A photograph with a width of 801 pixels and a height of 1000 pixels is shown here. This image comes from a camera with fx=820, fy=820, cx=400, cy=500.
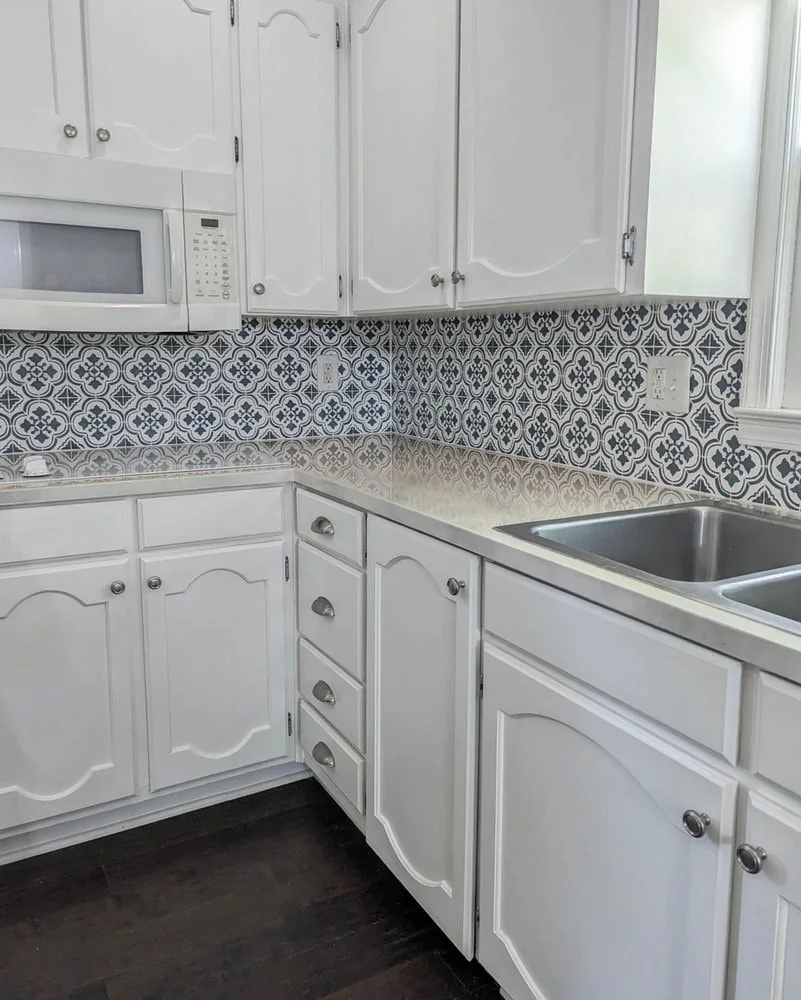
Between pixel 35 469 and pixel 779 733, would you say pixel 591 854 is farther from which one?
pixel 35 469

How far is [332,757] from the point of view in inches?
80.6

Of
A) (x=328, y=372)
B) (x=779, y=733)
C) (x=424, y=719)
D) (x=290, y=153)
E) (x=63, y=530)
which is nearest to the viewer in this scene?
(x=779, y=733)

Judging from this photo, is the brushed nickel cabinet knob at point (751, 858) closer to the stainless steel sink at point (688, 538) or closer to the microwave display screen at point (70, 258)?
the stainless steel sink at point (688, 538)

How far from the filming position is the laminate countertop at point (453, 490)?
968 millimetres

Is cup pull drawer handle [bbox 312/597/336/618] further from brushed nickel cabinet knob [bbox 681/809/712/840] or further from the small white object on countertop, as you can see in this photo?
brushed nickel cabinet knob [bbox 681/809/712/840]

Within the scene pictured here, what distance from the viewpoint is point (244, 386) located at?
8.46ft

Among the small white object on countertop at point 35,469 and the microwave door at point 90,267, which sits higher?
the microwave door at point 90,267

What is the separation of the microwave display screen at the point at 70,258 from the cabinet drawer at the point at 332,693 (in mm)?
1040

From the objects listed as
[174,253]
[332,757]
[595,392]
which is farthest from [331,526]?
[174,253]

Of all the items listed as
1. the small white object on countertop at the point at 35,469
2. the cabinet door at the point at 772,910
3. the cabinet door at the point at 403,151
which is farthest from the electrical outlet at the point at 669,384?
the small white object on countertop at the point at 35,469

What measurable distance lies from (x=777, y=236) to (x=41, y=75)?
1.68 meters

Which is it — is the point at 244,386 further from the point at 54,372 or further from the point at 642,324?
the point at 642,324

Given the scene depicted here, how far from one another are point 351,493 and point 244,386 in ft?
3.06

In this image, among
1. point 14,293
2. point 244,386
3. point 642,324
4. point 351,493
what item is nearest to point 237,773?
point 351,493
